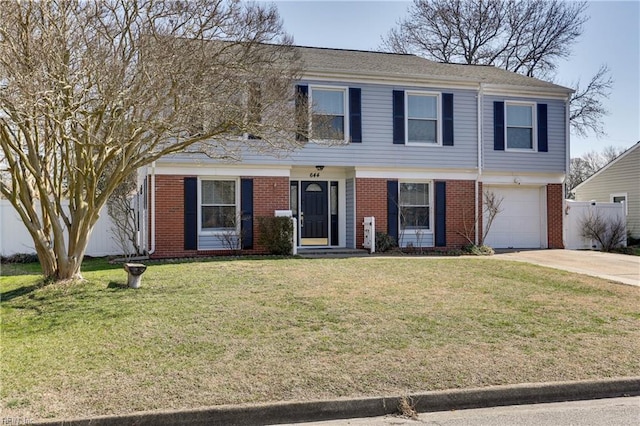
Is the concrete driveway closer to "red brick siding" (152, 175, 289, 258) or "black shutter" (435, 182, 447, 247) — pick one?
"black shutter" (435, 182, 447, 247)

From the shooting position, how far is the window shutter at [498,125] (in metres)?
16.1

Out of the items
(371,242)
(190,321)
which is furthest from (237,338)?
(371,242)

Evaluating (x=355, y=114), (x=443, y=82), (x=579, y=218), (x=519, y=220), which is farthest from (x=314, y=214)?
(x=579, y=218)

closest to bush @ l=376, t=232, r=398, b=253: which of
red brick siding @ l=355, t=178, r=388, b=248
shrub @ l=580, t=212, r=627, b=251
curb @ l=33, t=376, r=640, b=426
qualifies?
red brick siding @ l=355, t=178, r=388, b=248

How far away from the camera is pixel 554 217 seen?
16.7 m

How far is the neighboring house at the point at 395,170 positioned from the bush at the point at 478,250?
55 cm

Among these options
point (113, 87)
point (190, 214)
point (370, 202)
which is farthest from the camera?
point (370, 202)

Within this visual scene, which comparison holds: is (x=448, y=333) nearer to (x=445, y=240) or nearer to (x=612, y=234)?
(x=445, y=240)

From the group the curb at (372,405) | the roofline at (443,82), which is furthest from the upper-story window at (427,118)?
the curb at (372,405)

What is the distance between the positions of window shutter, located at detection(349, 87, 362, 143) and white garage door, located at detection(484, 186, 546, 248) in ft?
17.4

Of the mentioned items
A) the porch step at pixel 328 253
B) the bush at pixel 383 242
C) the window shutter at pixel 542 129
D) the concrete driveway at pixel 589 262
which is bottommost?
the concrete driveway at pixel 589 262

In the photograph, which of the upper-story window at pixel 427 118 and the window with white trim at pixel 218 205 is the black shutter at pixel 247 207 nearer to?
the window with white trim at pixel 218 205

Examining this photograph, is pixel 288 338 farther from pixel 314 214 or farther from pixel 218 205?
pixel 314 214

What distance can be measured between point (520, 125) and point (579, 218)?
4.01 m
